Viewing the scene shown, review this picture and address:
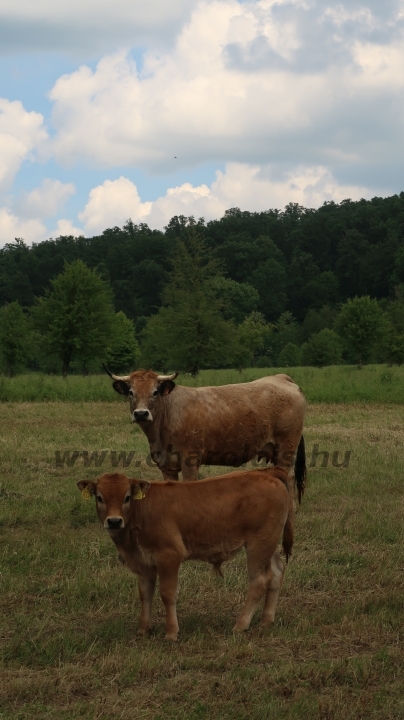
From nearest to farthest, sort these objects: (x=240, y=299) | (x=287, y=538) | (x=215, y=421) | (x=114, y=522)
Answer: (x=114, y=522) < (x=287, y=538) < (x=215, y=421) < (x=240, y=299)

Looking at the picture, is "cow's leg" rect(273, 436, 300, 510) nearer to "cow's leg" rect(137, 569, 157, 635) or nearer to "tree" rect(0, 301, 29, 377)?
"cow's leg" rect(137, 569, 157, 635)

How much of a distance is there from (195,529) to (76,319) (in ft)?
129

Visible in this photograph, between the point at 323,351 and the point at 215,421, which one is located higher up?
Result: the point at 215,421

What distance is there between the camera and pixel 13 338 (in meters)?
51.3

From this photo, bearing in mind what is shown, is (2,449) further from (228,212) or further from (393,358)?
(228,212)

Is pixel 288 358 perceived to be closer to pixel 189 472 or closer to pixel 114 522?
pixel 189 472

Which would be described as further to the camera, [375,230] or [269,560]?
[375,230]

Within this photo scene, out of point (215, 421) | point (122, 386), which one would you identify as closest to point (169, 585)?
point (122, 386)

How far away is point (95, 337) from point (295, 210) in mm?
81062

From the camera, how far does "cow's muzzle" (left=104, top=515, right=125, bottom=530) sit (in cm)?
616

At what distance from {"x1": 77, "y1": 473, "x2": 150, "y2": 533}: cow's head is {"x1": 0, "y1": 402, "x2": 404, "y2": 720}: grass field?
89 cm

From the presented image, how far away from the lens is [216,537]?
254 inches

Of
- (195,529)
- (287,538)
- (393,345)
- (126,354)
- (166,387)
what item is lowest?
(126,354)

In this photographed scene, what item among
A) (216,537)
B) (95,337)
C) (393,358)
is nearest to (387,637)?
(216,537)
